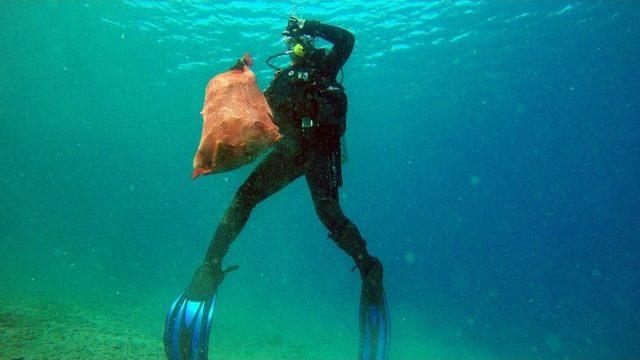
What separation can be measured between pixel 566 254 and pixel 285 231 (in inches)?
3662

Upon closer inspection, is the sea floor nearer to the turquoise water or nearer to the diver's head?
the turquoise water

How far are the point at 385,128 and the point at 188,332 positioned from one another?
3883 cm

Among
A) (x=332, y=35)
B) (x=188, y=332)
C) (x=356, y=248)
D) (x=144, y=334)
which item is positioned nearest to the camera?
(x=188, y=332)

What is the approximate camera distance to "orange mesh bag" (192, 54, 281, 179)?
268cm

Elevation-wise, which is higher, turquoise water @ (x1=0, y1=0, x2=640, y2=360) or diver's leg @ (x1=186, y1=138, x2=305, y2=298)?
turquoise water @ (x1=0, y1=0, x2=640, y2=360)

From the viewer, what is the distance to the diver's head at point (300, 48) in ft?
13.4

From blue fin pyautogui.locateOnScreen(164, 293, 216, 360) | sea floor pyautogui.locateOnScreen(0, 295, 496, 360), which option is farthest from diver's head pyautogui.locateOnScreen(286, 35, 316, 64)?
sea floor pyautogui.locateOnScreen(0, 295, 496, 360)

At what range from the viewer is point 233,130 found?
270cm

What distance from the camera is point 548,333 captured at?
36.4 m

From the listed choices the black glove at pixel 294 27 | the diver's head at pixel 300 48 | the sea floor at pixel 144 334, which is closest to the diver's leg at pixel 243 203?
the diver's head at pixel 300 48

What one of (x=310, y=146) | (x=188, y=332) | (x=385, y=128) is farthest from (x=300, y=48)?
(x=385, y=128)

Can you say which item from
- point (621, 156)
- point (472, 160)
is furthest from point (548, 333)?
point (621, 156)

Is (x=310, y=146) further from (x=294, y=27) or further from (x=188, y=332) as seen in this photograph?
(x=188, y=332)

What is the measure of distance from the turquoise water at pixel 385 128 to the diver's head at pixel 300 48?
24.8ft
